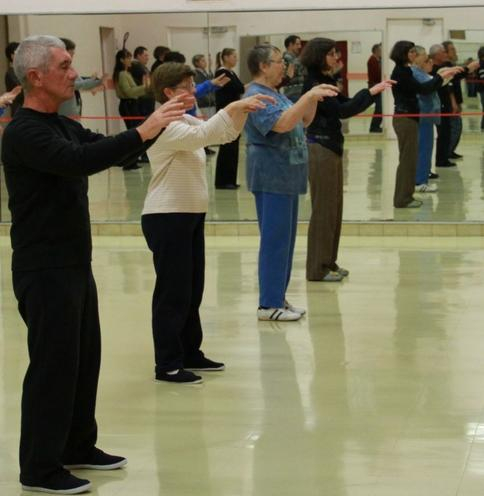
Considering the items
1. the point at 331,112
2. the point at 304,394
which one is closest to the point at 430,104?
the point at 331,112

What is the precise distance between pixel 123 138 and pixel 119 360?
9.37ft

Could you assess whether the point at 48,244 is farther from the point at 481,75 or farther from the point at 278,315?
the point at 481,75

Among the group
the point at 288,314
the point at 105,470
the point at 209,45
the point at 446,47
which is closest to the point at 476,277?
the point at 288,314

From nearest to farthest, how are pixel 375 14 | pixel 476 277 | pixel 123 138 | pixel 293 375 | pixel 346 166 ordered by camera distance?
pixel 123 138, pixel 293 375, pixel 476 277, pixel 375 14, pixel 346 166

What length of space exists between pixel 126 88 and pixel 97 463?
25.6 ft

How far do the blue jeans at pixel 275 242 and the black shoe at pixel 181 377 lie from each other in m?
1.58

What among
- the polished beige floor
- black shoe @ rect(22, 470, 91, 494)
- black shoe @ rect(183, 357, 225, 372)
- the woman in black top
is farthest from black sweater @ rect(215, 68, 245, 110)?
black shoe @ rect(22, 470, 91, 494)

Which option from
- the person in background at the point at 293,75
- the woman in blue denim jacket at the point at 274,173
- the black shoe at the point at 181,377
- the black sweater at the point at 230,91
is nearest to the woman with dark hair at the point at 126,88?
the black sweater at the point at 230,91

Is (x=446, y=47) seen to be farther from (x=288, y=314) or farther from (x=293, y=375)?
(x=293, y=375)

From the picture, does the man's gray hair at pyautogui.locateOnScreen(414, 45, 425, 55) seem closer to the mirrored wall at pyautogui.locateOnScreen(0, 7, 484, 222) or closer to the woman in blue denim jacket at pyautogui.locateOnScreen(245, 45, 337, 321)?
the mirrored wall at pyautogui.locateOnScreen(0, 7, 484, 222)

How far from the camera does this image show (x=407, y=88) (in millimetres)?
12430

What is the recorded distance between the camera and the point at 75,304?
4.98 metres

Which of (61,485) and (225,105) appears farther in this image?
(225,105)

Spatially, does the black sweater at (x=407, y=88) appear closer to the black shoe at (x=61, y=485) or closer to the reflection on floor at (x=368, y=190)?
the reflection on floor at (x=368, y=190)
